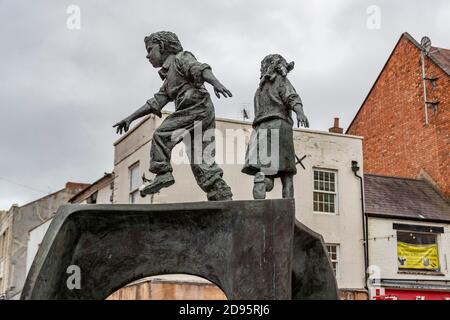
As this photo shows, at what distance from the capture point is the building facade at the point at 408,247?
25156 millimetres

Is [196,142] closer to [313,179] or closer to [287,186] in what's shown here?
[287,186]

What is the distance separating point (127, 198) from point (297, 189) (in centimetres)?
582

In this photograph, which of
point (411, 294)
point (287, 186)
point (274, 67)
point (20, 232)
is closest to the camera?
point (287, 186)

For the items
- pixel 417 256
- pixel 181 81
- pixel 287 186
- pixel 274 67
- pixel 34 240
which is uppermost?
pixel 34 240

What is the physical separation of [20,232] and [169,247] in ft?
110

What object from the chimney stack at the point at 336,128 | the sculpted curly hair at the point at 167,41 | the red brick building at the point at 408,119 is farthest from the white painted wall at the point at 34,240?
the sculpted curly hair at the point at 167,41

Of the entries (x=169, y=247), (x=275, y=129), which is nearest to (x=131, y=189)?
(x=275, y=129)

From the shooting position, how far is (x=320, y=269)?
26.8 feet

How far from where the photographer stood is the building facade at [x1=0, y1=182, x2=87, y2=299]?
38438 millimetres

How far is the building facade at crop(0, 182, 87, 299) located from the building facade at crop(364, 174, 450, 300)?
734 inches

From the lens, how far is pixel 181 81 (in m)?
8.14

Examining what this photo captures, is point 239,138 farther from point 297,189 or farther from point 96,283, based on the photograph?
point 96,283

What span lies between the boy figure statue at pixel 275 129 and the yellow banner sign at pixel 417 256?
18.0 meters
